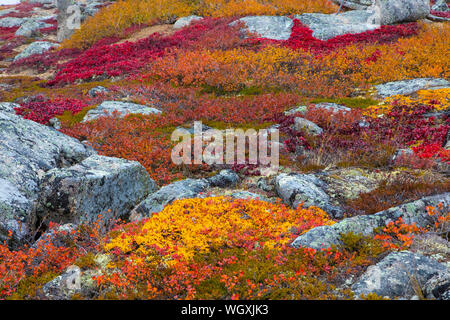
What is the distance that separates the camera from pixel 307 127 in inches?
502

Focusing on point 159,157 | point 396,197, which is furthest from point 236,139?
point 396,197

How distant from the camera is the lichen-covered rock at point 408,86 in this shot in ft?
51.0

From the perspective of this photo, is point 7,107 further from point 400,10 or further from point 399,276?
point 400,10

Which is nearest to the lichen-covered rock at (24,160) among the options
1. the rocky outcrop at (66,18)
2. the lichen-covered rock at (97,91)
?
the lichen-covered rock at (97,91)

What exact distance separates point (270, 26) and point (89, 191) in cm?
2406

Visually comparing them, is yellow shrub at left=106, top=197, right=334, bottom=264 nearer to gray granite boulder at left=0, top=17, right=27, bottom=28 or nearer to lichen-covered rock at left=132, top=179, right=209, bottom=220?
lichen-covered rock at left=132, top=179, right=209, bottom=220

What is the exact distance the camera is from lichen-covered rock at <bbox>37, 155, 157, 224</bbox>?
706 centimetres

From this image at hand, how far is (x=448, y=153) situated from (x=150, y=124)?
34.7 feet

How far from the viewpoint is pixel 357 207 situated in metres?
7.40

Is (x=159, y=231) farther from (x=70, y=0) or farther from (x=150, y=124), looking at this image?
(x=70, y=0)

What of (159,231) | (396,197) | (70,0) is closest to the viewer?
(159,231)

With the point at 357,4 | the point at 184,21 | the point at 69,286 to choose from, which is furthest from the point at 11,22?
the point at 69,286

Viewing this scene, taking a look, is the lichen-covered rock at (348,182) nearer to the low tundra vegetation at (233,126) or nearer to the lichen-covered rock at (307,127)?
the low tundra vegetation at (233,126)

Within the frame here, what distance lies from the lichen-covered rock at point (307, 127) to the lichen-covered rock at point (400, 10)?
20.2m
